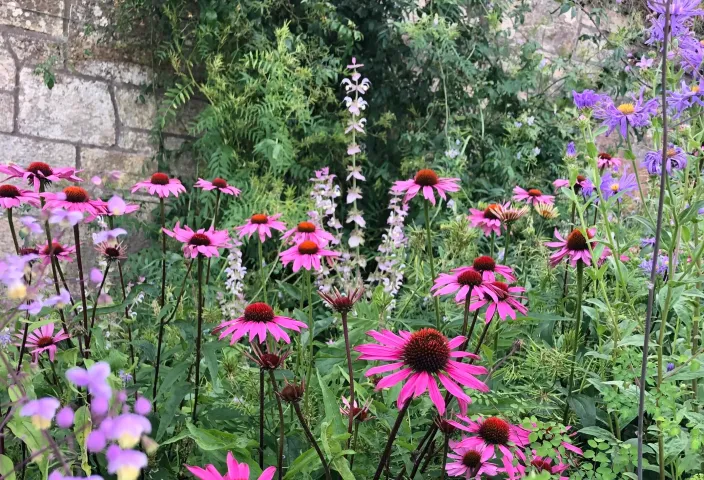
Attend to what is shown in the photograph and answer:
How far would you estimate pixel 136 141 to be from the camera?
3.45 meters

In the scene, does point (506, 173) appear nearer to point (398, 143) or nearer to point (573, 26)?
point (398, 143)

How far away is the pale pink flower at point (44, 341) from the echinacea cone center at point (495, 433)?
785 mm

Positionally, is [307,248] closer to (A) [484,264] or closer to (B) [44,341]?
(A) [484,264]

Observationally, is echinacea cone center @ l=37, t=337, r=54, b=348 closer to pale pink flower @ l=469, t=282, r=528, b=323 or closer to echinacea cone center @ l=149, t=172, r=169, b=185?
echinacea cone center @ l=149, t=172, r=169, b=185

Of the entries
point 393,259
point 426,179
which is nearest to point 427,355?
point 426,179

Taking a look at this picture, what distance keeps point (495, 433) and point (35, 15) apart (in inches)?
126

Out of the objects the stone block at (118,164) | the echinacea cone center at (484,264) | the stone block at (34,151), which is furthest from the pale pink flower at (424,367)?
the stone block at (34,151)

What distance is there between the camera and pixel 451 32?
→ 11.1 feet

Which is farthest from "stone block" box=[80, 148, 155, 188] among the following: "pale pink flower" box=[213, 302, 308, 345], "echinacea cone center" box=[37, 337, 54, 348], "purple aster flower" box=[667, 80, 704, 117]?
"purple aster flower" box=[667, 80, 704, 117]

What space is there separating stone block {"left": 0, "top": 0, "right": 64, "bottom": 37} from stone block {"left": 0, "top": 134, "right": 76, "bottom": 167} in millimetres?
572

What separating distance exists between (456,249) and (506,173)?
199cm

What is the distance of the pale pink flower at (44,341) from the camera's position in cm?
118

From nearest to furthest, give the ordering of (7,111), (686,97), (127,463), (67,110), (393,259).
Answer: (127,463) → (686,97) → (393,259) → (7,111) → (67,110)

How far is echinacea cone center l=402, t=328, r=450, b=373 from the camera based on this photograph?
2.91ft
